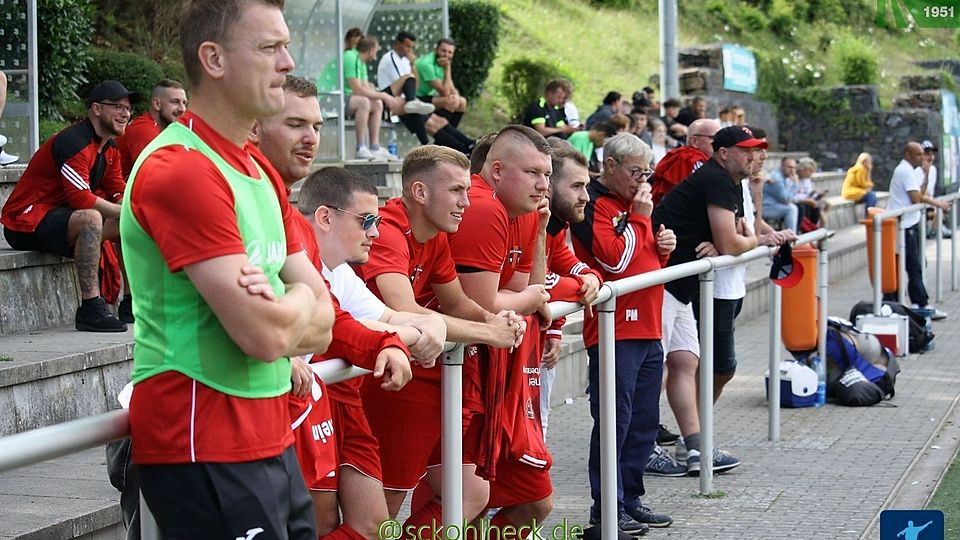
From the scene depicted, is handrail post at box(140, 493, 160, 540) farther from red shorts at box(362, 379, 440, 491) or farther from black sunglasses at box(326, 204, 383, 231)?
red shorts at box(362, 379, 440, 491)

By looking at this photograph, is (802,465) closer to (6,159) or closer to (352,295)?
(352,295)

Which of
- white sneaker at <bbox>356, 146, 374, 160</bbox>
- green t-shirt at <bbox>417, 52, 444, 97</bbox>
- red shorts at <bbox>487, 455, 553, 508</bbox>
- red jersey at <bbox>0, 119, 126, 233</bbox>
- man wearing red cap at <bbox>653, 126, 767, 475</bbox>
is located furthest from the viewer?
green t-shirt at <bbox>417, 52, 444, 97</bbox>

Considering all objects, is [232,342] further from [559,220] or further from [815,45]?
[815,45]

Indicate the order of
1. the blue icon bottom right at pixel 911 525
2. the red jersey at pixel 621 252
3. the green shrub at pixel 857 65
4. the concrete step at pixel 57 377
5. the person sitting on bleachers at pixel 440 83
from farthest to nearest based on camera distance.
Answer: the green shrub at pixel 857 65 → the person sitting on bleachers at pixel 440 83 → the red jersey at pixel 621 252 → the concrete step at pixel 57 377 → the blue icon bottom right at pixel 911 525

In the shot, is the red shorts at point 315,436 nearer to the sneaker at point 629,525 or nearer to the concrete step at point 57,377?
the sneaker at point 629,525

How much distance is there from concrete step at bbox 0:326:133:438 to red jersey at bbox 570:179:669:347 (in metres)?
2.53

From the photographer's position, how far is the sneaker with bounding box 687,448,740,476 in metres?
7.75

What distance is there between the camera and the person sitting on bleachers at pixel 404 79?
53.4ft

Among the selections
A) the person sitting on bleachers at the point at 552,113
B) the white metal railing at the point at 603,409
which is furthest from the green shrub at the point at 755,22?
the white metal railing at the point at 603,409

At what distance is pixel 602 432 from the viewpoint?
5840 mm

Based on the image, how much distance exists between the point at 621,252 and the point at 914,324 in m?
7.08

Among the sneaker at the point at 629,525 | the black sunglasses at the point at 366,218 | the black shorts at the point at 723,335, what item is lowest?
the sneaker at the point at 629,525

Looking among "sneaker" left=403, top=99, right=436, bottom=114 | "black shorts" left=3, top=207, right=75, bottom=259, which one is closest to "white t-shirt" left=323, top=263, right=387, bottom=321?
"black shorts" left=3, top=207, right=75, bottom=259

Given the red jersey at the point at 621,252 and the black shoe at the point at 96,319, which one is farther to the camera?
the black shoe at the point at 96,319
